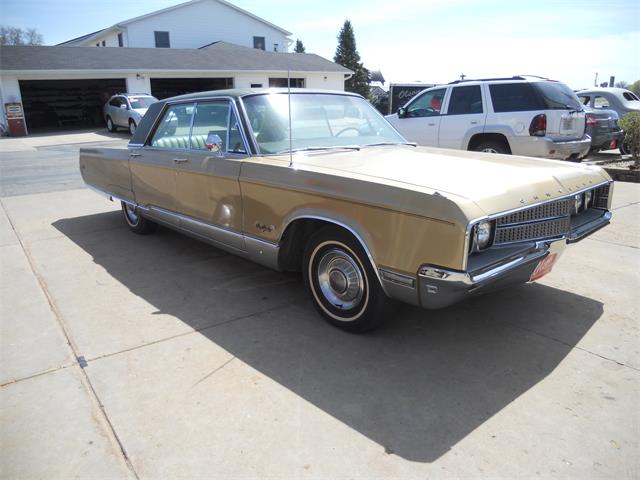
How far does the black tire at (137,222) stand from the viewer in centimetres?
603

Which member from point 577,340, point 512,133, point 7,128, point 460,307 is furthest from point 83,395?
point 7,128

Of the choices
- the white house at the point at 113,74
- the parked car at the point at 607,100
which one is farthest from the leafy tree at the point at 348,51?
the parked car at the point at 607,100

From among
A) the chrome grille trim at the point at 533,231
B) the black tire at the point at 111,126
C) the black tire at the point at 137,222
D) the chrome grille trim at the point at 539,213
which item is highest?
the black tire at the point at 111,126

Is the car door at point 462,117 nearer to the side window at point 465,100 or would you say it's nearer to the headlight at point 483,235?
the side window at point 465,100

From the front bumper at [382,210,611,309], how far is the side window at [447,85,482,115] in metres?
5.95

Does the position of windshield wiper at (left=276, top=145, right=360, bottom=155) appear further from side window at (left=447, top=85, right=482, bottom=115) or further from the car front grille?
side window at (left=447, top=85, right=482, bottom=115)

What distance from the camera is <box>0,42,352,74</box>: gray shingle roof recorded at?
2327 centimetres

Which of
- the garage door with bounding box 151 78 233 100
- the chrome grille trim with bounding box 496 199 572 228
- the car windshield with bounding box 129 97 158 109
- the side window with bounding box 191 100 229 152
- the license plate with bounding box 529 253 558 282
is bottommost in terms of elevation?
the license plate with bounding box 529 253 558 282

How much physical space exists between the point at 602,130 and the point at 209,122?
419 inches

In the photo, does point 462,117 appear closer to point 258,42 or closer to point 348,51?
point 258,42

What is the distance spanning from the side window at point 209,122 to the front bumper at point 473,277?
7.04 ft

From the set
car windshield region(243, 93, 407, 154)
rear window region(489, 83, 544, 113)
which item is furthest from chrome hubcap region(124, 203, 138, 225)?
rear window region(489, 83, 544, 113)

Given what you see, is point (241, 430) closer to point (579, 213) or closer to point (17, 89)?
point (579, 213)

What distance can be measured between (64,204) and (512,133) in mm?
7608
